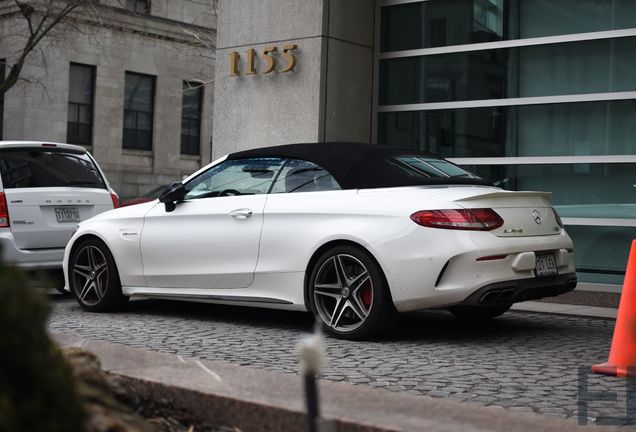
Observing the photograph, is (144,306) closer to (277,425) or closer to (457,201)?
(457,201)

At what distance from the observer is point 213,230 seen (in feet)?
26.1

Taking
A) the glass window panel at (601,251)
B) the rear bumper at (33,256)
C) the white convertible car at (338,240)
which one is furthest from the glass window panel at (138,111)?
the white convertible car at (338,240)

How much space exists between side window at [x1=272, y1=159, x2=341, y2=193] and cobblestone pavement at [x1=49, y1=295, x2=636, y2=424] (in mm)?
1150

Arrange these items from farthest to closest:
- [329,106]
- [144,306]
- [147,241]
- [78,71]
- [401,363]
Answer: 1. [78,71]
2. [329,106]
3. [144,306]
4. [147,241]
5. [401,363]

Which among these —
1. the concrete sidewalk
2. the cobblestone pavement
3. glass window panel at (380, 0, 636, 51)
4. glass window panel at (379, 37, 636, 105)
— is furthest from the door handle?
glass window panel at (380, 0, 636, 51)

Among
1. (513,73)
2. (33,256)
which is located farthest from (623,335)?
(513,73)

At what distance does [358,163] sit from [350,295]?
1.10 metres

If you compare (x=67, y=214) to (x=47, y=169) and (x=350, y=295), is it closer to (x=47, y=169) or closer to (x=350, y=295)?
(x=47, y=169)

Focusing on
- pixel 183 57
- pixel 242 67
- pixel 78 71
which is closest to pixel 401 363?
pixel 242 67

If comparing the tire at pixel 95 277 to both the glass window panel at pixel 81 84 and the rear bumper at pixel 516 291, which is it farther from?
the glass window panel at pixel 81 84

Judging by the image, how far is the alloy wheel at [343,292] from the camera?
7.04 meters

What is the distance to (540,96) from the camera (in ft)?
38.3

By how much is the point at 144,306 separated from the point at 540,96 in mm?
5443

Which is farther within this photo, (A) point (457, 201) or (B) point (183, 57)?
(B) point (183, 57)
